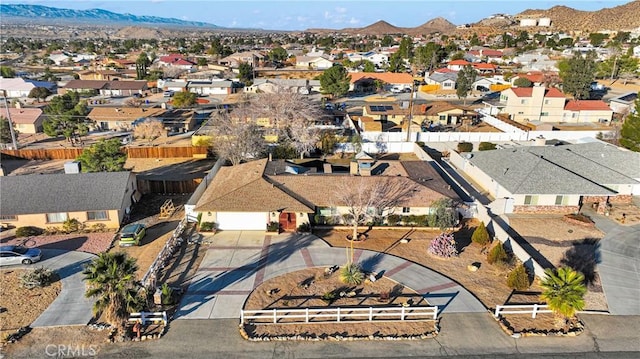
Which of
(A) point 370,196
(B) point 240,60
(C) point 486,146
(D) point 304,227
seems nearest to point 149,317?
(D) point 304,227

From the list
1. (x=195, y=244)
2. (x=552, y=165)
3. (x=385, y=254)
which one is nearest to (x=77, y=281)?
(x=195, y=244)

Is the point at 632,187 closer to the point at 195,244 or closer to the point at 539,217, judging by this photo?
the point at 539,217

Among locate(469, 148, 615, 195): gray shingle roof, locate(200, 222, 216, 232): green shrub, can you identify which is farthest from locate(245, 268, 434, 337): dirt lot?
locate(469, 148, 615, 195): gray shingle roof

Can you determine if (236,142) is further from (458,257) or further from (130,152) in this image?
(458,257)

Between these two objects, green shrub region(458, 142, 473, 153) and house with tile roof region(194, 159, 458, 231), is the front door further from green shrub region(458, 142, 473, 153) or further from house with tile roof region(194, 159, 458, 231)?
green shrub region(458, 142, 473, 153)

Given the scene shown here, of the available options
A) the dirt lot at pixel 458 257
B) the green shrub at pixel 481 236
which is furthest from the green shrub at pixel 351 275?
the green shrub at pixel 481 236

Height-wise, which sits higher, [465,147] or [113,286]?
[113,286]
